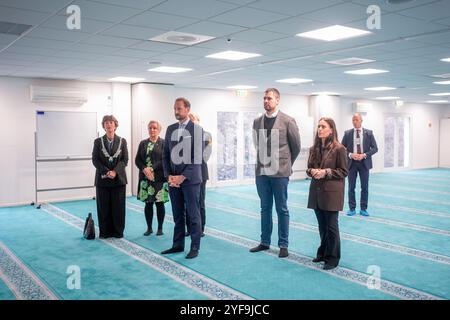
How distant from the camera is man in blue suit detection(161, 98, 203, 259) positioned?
4.41m

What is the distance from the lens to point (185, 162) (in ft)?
14.4

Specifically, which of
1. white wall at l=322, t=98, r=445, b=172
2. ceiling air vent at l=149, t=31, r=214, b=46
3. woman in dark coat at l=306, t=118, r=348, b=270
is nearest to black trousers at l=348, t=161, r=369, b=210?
woman in dark coat at l=306, t=118, r=348, b=270

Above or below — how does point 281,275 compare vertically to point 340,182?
Answer: below

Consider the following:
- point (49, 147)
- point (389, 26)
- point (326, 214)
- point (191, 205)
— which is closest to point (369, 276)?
point (326, 214)

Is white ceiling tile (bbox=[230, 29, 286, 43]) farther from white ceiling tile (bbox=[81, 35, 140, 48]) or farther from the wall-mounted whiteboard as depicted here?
the wall-mounted whiteboard

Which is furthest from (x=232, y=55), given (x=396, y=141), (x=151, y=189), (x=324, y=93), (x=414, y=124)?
(x=414, y=124)

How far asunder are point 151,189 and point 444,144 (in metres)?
15.1

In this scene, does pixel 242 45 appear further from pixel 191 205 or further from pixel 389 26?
pixel 191 205

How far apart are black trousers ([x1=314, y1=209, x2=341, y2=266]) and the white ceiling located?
190 cm

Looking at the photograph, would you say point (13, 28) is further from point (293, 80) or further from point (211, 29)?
point (293, 80)

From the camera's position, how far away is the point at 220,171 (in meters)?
11.4

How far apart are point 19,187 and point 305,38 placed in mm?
6333

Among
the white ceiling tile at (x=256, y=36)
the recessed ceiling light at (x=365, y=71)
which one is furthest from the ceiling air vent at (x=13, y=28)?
the recessed ceiling light at (x=365, y=71)

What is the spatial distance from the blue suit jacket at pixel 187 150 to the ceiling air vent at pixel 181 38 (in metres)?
1.24
